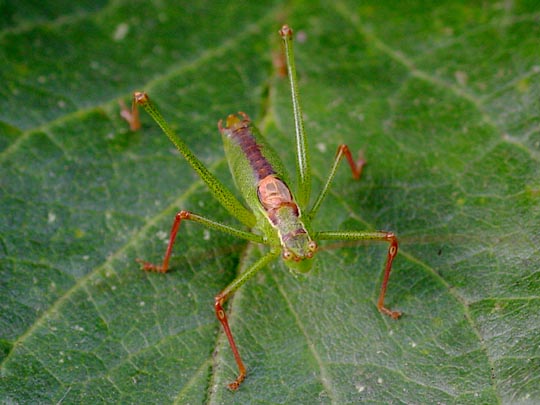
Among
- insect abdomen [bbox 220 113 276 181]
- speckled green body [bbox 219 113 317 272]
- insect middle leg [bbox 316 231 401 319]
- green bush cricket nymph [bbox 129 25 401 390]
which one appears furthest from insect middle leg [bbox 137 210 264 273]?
insect middle leg [bbox 316 231 401 319]

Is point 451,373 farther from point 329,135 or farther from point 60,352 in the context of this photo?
point 60,352

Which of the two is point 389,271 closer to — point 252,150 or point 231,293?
point 231,293

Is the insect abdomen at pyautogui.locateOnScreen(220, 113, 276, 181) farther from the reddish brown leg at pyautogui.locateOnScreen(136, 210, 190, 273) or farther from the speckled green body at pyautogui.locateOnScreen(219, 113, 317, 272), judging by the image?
the reddish brown leg at pyautogui.locateOnScreen(136, 210, 190, 273)

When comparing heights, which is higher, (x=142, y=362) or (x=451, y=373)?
(x=142, y=362)

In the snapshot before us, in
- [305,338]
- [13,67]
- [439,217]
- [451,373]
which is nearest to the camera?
[451,373]

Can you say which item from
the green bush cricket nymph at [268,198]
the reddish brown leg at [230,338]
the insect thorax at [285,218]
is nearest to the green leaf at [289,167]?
the reddish brown leg at [230,338]

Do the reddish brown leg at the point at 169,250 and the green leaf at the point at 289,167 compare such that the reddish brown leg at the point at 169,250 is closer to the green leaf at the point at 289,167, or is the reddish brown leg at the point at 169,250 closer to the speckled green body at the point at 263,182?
the green leaf at the point at 289,167

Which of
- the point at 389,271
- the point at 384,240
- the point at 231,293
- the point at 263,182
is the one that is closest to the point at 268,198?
the point at 263,182

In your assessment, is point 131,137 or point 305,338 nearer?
point 305,338

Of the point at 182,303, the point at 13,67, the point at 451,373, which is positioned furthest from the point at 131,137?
the point at 451,373
